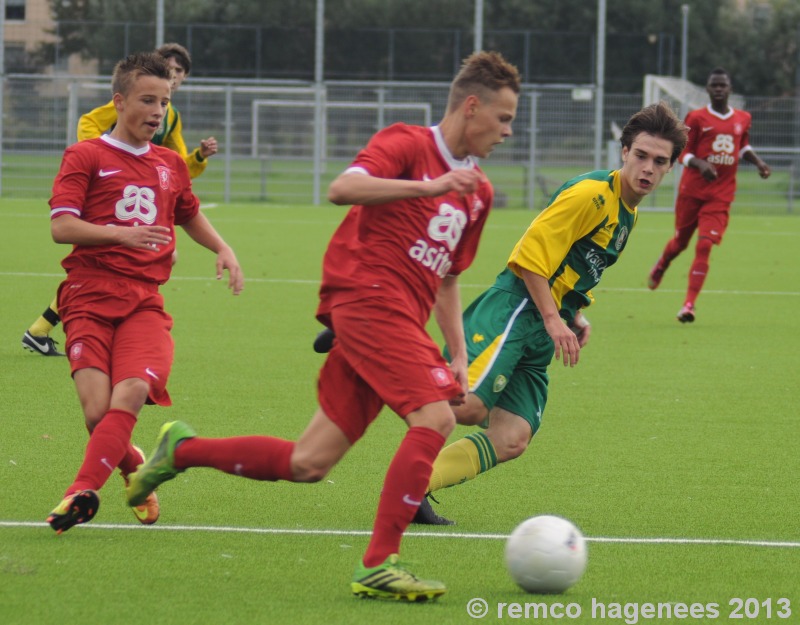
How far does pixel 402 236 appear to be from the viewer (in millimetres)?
4352

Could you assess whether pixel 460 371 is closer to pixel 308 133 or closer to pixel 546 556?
pixel 546 556

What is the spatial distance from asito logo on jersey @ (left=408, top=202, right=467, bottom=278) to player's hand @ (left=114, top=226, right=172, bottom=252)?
1132 millimetres

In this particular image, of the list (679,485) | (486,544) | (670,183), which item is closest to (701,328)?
(679,485)

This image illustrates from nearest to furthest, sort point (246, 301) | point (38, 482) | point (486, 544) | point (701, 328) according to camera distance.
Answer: point (486, 544), point (38, 482), point (701, 328), point (246, 301)

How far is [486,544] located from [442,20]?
133 ft

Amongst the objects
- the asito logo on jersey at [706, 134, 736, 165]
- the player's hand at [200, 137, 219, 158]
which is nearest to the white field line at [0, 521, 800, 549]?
the player's hand at [200, 137, 219, 158]

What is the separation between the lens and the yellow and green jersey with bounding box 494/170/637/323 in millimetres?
5277

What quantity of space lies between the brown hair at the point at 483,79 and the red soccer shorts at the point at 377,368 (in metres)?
0.72

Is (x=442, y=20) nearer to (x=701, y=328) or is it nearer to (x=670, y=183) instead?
(x=670, y=183)

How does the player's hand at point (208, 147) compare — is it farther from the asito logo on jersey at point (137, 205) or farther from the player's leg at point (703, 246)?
the player's leg at point (703, 246)

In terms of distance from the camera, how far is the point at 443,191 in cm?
405

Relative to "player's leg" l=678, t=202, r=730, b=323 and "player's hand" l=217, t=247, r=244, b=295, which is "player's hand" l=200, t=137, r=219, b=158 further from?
"player's leg" l=678, t=202, r=730, b=323

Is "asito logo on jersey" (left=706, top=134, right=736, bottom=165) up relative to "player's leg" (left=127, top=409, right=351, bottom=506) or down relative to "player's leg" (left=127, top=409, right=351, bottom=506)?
up

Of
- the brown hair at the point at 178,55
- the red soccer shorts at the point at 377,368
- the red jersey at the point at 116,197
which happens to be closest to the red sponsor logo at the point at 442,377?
the red soccer shorts at the point at 377,368
